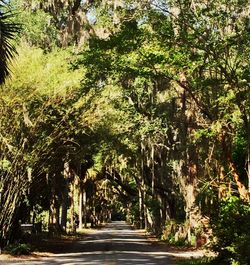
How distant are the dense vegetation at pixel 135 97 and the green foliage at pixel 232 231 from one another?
4 cm

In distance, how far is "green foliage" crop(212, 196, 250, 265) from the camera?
13.7 metres

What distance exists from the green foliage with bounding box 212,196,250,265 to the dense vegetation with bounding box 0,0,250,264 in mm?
38

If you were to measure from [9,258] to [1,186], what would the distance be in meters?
3.17

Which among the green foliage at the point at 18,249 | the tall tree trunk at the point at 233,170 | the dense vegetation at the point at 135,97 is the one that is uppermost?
the dense vegetation at the point at 135,97

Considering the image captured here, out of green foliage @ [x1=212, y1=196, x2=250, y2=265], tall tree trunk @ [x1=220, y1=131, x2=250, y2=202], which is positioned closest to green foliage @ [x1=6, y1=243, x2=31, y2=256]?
green foliage @ [x1=212, y1=196, x2=250, y2=265]

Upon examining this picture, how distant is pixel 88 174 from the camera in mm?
51219

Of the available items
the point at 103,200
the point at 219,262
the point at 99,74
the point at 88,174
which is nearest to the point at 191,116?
the point at 99,74

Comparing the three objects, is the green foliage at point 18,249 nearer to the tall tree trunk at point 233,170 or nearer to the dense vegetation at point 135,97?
the dense vegetation at point 135,97

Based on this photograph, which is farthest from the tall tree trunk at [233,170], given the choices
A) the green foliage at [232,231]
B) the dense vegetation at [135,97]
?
the green foliage at [232,231]

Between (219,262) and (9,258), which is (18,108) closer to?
(9,258)

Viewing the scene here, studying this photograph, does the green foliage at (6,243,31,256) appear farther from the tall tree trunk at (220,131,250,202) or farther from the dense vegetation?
the tall tree trunk at (220,131,250,202)

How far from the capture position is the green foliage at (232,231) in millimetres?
13703

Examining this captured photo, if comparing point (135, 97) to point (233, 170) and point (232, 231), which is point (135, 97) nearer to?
point (233, 170)

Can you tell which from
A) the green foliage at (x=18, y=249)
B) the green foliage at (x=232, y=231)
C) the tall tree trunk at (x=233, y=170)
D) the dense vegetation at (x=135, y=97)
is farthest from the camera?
the green foliage at (x=18, y=249)
